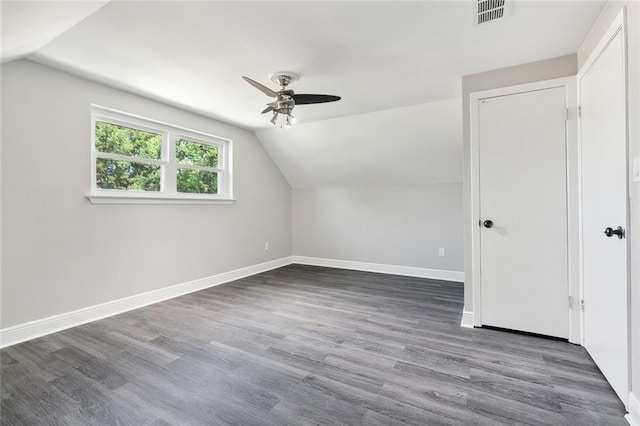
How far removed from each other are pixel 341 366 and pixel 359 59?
97.0 inches

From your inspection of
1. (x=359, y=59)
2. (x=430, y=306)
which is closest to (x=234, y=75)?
(x=359, y=59)

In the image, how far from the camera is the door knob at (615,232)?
160 cm

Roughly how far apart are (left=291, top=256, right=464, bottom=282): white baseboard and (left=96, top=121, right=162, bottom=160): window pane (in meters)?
3.28

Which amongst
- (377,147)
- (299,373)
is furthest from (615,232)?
(377,147)

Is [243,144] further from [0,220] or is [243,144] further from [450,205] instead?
[450,205]

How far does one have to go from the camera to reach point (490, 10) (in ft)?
5.99

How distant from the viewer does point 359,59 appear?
2.43 meters

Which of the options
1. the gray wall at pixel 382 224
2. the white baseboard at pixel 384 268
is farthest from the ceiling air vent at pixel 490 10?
the white baseboard at pixel 384 268

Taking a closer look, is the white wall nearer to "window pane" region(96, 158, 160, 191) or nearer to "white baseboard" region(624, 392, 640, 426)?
"window pane" region(96, 158, 160, 191)

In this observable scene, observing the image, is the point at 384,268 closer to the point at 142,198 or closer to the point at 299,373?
the point at 299,373

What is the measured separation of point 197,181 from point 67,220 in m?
1.64

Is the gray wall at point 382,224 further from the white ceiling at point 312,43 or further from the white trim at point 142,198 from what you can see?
the white trim at point 142,198

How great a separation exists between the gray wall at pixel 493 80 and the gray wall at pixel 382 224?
1767 mm

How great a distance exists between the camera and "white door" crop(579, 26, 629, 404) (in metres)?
1.61
